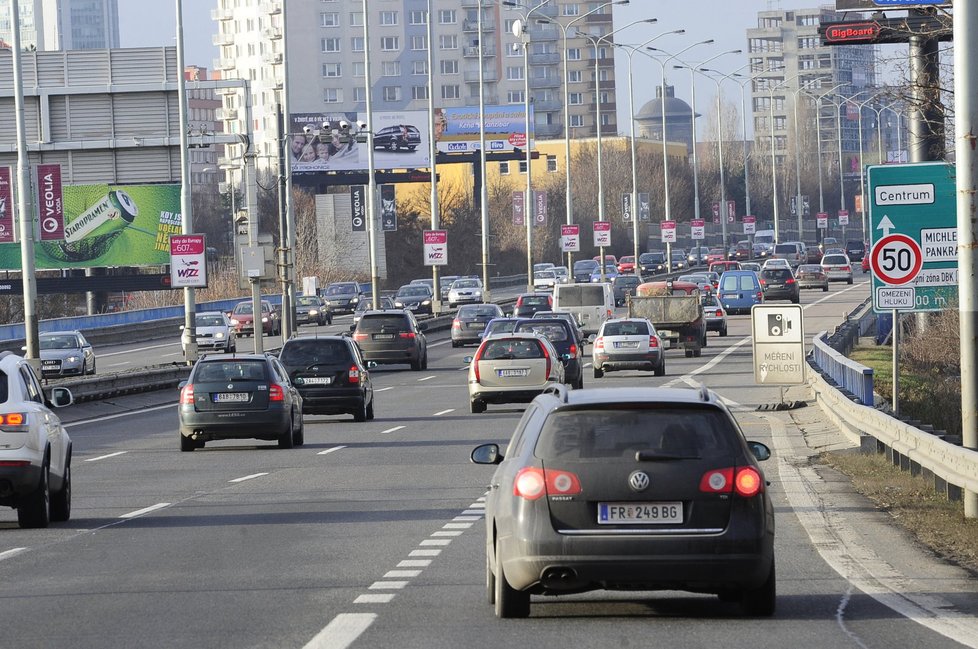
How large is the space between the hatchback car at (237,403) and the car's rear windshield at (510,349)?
7.15 metres

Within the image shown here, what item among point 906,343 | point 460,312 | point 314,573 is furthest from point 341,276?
point 314,573

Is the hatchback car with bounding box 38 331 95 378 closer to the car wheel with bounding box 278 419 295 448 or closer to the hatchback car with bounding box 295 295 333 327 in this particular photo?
the car wheel with bounding box 278 419 295 448

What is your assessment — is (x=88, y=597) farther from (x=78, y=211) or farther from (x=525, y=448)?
(x=78, y=211)

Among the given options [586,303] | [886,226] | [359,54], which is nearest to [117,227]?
[586,303]

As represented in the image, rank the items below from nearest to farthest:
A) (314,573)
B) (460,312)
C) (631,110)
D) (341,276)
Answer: (314,573)
(460,312)
(631,110)
(341,276)

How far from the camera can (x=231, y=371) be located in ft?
85.3

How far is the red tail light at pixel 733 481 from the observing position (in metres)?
9.76

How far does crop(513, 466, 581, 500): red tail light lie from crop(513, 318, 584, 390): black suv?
89.0 feet

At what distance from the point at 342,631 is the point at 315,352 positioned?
22080mm

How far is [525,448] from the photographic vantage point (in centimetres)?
1006

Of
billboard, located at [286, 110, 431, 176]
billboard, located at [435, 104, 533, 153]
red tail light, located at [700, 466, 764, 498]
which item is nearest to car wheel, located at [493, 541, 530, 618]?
red tail light, located at [700, 466, 764, 498]

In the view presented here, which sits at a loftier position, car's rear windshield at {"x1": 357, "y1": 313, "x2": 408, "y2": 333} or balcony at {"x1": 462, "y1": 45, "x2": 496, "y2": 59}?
balcony at {"x1": 462, "y1": 45, "x2": 496, "y2": 59}

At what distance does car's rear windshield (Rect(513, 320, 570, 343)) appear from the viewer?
40312mm

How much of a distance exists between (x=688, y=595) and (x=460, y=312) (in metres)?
53.0
